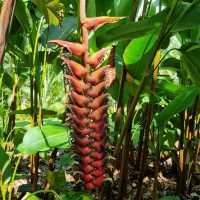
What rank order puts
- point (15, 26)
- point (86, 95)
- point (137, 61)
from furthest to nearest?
1. point (15, 26)
2. point (137, 61)
3. point (86, 95)

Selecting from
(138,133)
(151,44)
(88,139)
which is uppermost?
(151,44)

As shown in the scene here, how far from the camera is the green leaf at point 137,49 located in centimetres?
97

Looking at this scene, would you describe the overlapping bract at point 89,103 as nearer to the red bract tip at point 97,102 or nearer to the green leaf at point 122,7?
the red bract tip at point 97,102

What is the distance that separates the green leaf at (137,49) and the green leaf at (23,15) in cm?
25

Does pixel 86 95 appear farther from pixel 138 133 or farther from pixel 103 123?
pixel 138 133

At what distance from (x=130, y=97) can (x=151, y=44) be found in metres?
0.27

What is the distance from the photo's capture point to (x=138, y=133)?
4.80 ft

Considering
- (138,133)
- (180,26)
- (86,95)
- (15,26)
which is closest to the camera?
(86,95)

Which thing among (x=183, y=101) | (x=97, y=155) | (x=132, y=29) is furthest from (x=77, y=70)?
(x=183, y=101)

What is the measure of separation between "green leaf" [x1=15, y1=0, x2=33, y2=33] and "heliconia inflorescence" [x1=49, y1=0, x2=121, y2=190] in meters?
0.45

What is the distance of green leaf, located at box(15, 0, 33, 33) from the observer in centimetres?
105

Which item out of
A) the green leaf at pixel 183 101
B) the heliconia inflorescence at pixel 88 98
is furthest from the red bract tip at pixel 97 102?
the green leaf at pixel 183 101

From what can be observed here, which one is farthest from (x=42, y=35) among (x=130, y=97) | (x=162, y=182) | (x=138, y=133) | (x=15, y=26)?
(x=162, y=182)

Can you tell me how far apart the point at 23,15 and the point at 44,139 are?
0.30 m
